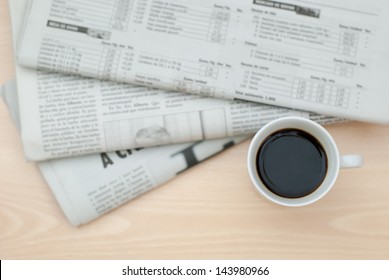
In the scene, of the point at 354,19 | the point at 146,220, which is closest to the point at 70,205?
the point at 146,220

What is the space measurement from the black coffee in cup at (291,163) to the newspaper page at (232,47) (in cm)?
4

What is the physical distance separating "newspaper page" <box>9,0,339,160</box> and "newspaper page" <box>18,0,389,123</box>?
0.01 meters

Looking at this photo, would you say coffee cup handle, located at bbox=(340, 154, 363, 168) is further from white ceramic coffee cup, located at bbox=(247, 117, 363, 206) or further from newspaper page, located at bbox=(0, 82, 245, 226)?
newspaper page, located at bbox=(0, 82, 245, 226)

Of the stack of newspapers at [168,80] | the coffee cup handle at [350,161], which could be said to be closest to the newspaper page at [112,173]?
the stack of newspapers at [168,80]

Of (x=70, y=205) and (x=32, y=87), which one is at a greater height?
(x=32, y=87)

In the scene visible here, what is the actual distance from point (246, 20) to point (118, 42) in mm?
126

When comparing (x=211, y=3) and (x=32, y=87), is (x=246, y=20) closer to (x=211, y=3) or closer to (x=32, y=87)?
(x=211, y=3)

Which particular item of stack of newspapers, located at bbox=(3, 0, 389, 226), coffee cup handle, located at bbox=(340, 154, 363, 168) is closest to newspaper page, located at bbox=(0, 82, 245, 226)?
stack of newspapers, located at bbox=(3, 0, 389, 226)

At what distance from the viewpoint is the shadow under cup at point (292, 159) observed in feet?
1.27

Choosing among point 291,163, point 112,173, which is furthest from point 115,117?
point 291,163

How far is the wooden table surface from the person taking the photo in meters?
0.42

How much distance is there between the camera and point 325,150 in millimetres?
397

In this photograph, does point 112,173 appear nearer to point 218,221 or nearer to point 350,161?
point 218,221
